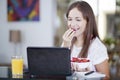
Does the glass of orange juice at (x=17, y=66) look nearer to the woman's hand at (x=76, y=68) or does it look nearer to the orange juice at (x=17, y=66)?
the orange juice at (x=17, y=66)

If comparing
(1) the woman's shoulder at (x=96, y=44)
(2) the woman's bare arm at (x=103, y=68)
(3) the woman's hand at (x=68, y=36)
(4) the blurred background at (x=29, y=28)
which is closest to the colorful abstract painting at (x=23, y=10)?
(4) the blurred background at (x=29, y=28)

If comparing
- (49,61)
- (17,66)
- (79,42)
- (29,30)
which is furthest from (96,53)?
(29,30)

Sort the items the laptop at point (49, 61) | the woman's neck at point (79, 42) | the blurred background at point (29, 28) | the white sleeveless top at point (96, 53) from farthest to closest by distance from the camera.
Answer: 1. the blurred background at point (29, 28)
2. the woman's neck at point (79, 42)
3. the white sleeveless top at point (96, 53)
4. the laptop at point (49, 61)

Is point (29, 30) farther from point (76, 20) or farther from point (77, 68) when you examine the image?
point (77, 68)

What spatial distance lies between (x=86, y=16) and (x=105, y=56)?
10.6 inches

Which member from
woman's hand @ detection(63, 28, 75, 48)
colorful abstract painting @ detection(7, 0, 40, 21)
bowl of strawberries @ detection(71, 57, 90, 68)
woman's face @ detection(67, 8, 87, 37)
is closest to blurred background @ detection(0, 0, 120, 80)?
colorful abstract painting @ detection(7, 0, 40, 21)

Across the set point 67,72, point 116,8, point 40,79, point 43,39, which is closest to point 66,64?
point 67,72

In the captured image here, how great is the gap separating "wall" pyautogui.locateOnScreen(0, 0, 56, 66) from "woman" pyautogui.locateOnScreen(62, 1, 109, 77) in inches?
158

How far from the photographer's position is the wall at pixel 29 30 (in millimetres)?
6031

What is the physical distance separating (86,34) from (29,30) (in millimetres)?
4191

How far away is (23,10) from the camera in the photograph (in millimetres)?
6156

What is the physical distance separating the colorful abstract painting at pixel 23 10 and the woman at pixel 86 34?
13.5 feet

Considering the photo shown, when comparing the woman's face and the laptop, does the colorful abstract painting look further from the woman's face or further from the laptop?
the laptop

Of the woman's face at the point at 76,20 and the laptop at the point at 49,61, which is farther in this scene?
the woman's face at the point at 76,20
